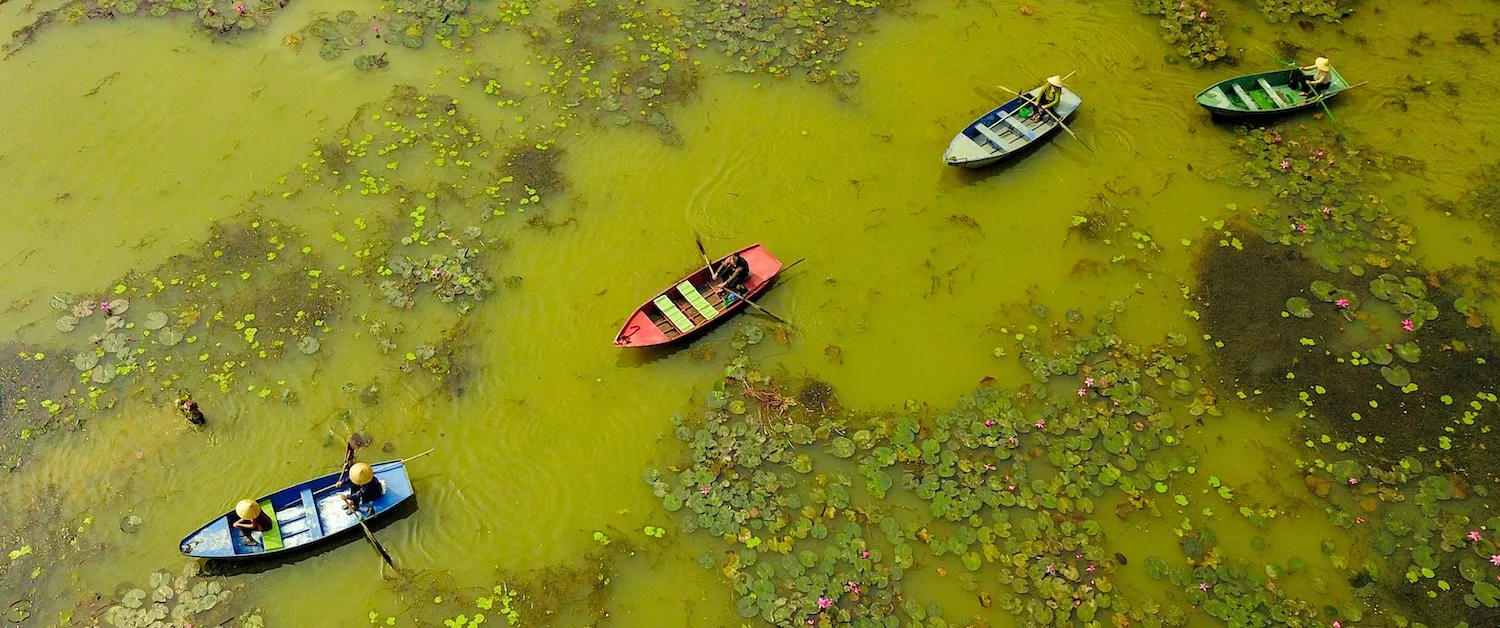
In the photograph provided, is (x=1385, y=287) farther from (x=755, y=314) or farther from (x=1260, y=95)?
(x=755, y=314)

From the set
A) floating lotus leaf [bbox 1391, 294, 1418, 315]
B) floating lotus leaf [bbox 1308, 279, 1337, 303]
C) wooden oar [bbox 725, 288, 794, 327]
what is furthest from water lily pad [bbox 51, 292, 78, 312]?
floating lotus leaf [bbox 1391, 294, 1418, 315]

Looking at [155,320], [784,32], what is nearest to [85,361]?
[155,320]

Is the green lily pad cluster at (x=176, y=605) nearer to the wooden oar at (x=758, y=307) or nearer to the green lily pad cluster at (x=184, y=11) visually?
the wooden oar at (x=758, y=307)

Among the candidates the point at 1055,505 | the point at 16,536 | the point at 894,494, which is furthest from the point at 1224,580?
the point at 16,536

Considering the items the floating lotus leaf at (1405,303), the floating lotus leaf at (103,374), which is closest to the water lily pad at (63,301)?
the floating lotus leaf at (103,374)

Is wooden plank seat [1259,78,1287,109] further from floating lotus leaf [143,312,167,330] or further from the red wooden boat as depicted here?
floating lotus leaf [143,312,167,330]

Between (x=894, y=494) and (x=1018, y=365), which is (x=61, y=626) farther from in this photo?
(x=1018, y=365)
